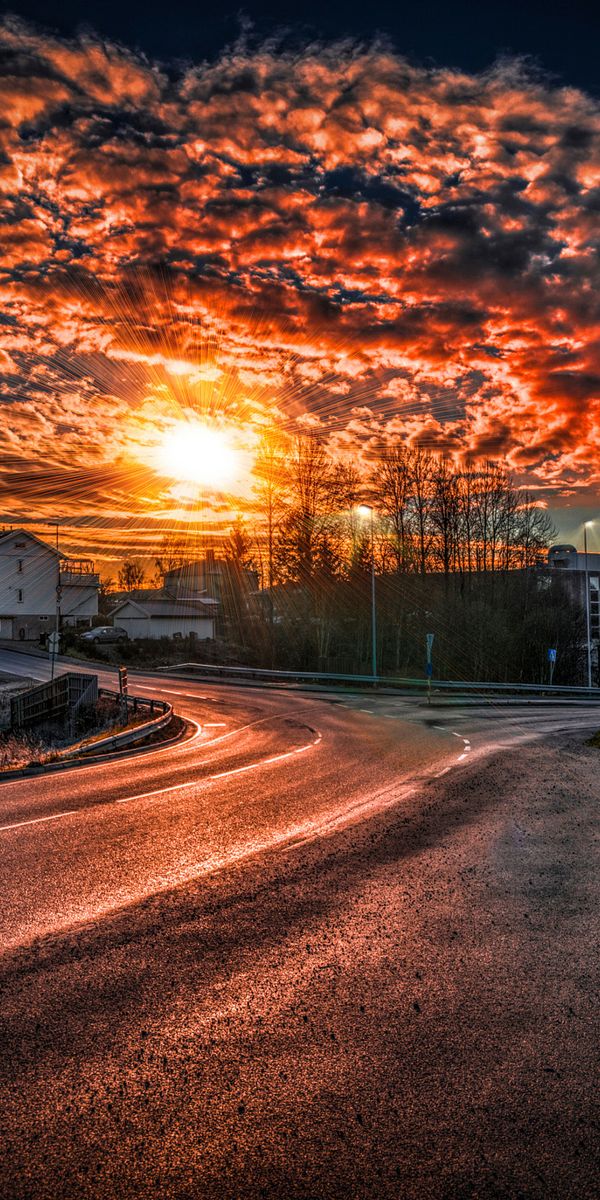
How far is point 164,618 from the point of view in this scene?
78875mm

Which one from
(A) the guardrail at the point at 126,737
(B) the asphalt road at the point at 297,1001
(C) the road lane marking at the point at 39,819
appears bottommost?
(A) the guardrail at the point at 126,737

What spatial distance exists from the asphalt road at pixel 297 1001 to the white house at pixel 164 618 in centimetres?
6901

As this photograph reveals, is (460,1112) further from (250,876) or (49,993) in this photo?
(250,876)

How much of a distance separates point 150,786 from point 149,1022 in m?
8.43

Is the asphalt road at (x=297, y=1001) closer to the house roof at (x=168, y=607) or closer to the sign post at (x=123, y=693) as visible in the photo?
the sign post at (x=123, y=693)

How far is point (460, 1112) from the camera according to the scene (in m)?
3.55

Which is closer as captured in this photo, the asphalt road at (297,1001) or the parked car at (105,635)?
the asphalt road at (297,1001)

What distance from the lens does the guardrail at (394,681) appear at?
39.1 metres

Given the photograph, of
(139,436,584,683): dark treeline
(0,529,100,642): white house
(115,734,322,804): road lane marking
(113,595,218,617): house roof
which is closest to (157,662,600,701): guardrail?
(139,436,584,683): dark treeline

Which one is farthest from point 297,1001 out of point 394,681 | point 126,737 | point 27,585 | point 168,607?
point 168,607

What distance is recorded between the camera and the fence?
3106 cm

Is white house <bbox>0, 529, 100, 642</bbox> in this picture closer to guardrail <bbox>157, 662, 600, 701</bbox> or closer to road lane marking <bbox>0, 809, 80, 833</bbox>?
guardrail <bbox>157, 662, 600, 701</bbox>

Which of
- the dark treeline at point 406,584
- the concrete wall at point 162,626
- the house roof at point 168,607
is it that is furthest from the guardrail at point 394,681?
the house roof at point 168,607

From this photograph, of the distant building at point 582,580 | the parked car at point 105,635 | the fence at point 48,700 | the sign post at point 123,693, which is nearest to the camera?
the sign post at point 123,693
